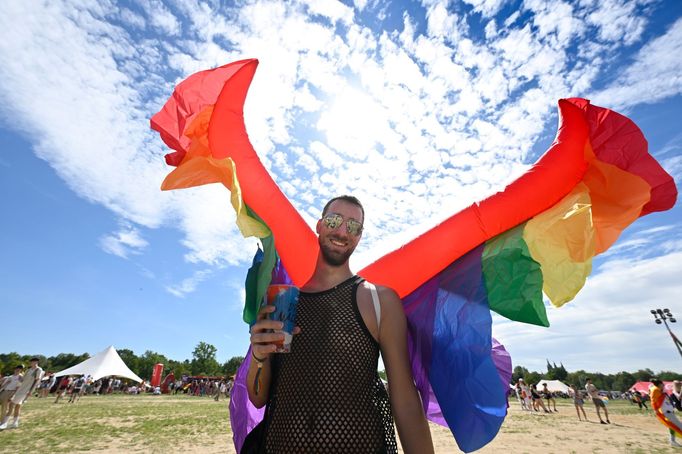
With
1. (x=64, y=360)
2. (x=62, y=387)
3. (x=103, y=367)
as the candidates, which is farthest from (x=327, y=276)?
(x=64, y=360)

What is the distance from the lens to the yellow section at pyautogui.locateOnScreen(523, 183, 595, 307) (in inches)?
90.8

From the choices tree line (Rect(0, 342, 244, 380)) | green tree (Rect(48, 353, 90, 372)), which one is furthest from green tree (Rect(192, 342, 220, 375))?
green tree (Rect(48, 353, 90, 372))

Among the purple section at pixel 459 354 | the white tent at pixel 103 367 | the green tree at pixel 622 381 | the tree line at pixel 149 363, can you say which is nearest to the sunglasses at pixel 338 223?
the purple section at pixel 459 354

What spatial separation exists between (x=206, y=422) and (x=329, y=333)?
12591 millimetres

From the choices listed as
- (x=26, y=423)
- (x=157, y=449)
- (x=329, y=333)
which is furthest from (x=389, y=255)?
(x=26, y=423)

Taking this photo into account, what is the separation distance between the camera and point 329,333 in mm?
1986

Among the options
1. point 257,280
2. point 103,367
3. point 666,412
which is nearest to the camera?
point 257,280

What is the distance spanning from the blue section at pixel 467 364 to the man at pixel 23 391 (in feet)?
40.4

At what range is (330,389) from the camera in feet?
5.99

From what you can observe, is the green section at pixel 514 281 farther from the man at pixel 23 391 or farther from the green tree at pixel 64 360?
the green tree at pixel 64 360

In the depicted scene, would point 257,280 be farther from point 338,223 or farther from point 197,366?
point 197,366

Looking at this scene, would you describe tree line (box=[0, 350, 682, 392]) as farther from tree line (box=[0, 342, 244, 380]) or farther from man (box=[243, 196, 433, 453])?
man (box=[243, 196, 433, 453])

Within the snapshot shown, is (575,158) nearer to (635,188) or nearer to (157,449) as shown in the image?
(635,188)

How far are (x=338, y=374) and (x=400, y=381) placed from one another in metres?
0.36
